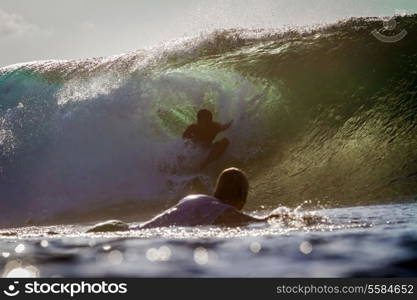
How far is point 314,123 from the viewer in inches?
336

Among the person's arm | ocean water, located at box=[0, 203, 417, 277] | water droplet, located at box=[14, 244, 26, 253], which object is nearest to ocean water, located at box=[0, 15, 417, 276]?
the person's arm

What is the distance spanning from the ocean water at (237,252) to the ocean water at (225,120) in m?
0.99

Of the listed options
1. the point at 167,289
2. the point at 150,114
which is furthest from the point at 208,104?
the point at 167,289

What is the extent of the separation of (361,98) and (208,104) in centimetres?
234

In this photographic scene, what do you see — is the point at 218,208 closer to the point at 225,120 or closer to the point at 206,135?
the point at 206,135

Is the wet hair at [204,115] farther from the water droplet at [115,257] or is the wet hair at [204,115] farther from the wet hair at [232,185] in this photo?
the water droplet at [115,257]

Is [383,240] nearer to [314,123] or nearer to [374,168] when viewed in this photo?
[374,168]

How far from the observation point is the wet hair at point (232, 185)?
450cm

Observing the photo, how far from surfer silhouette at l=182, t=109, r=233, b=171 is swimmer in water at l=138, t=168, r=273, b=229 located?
12.7 feet

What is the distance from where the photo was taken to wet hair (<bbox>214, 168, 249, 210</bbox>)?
4500 mm

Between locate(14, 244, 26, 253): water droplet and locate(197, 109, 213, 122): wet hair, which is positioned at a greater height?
locate(197, 109, 213, 122): wet hair

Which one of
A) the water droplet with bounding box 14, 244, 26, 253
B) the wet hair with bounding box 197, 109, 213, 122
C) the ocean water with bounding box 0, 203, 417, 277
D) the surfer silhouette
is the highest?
the wet hair with bounding box 197, 109, 213, 122

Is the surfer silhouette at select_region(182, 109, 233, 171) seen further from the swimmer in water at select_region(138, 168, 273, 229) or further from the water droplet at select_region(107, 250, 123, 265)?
the water droplet at select_region(107, 250, 123, 265)

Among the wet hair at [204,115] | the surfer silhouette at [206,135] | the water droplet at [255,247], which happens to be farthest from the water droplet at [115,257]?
the wet hair at [204,115]
